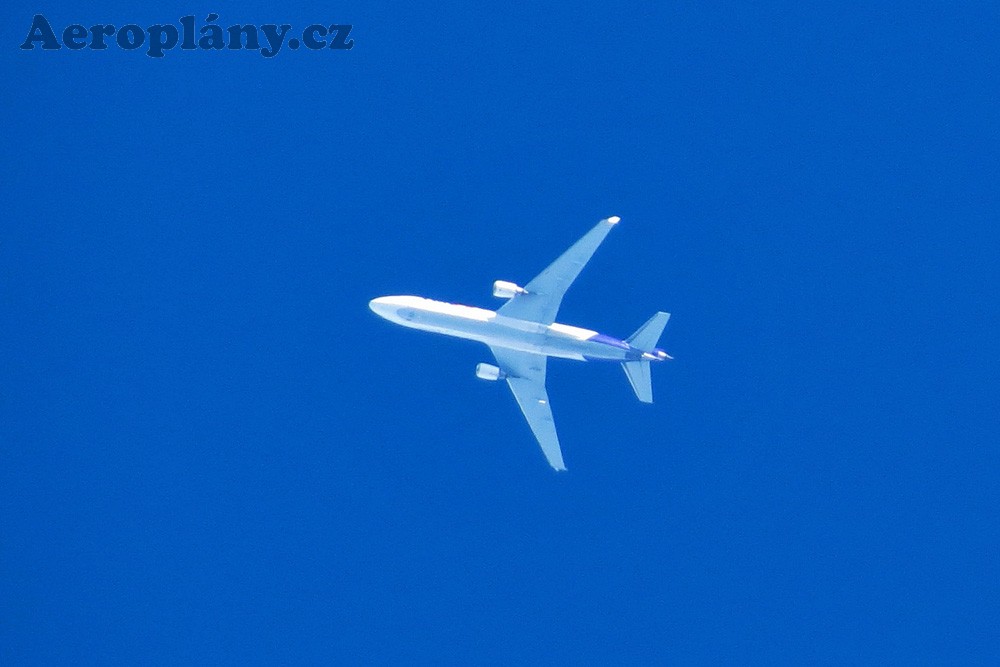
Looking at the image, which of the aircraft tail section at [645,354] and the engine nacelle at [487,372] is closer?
the aircraft tail section at [645,354]

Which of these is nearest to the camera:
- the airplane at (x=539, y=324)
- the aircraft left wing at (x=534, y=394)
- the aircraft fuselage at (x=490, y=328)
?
the airplane at (x=539, y=324)

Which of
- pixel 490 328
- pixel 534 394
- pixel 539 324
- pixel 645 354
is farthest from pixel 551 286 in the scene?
pixel 534 394

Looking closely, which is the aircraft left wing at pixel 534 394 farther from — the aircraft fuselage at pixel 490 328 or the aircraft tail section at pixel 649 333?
the aircraft tail section at pixel 649 333

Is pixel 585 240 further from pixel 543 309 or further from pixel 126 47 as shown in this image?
pixel 126 47

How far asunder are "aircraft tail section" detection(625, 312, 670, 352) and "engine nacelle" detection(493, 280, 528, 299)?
5594mm

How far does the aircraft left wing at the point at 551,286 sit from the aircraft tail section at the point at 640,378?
4.23 m

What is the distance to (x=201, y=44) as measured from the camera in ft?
205

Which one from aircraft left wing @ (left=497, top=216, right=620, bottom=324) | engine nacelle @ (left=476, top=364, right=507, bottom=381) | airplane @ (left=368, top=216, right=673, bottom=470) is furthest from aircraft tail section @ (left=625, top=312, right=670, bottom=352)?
engine nacelle @ (left=476, top=364, right=507, bottom=381)

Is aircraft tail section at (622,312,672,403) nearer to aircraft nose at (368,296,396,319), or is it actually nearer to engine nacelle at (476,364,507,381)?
engine nacelle at (476,364,507,381)

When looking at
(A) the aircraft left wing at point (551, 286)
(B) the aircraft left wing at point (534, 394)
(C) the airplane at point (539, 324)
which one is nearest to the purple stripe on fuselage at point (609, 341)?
(C) the airplane at point (539, 324)

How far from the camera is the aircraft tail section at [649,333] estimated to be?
53.0 meters

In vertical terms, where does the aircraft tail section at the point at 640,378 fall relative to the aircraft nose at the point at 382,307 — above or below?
below

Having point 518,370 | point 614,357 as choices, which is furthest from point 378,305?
point 614,357

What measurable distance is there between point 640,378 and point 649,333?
2.20 m
